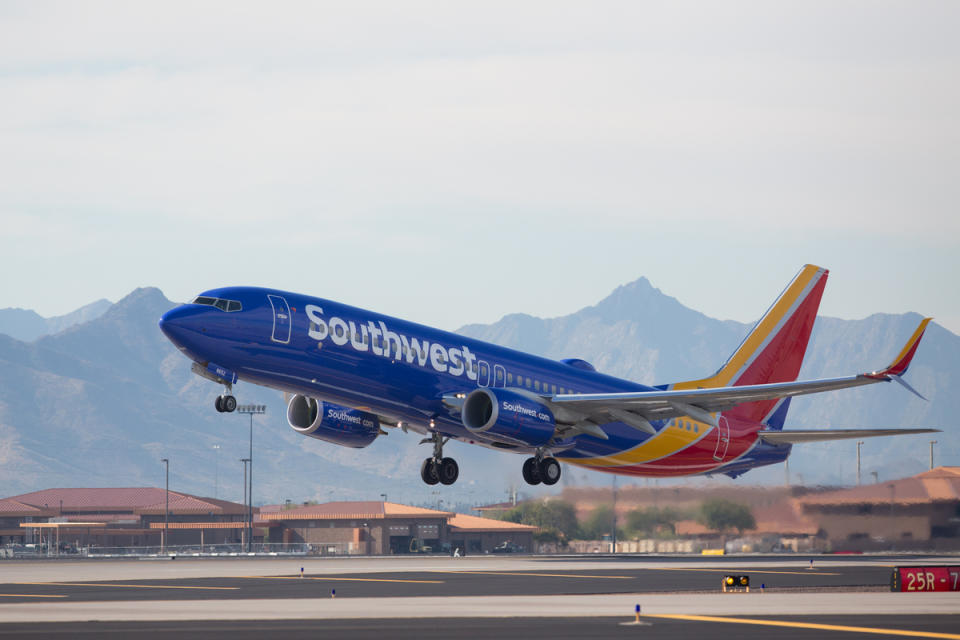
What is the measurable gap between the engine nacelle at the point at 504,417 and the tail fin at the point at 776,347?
51.4ft

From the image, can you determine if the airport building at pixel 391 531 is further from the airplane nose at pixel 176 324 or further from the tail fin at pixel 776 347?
the airplane nose at pixel 176 324

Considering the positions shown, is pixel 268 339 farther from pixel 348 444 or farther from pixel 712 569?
pixel 712 569

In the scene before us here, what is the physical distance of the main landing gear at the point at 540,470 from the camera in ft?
200

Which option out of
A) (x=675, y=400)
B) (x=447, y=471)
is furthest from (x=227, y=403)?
(x=675, y=400)

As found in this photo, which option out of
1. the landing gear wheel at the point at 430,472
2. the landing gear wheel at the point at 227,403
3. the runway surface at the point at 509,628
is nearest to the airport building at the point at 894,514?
the landing gear wheel at the point at 430,472

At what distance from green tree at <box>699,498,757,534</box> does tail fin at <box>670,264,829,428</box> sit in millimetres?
4544

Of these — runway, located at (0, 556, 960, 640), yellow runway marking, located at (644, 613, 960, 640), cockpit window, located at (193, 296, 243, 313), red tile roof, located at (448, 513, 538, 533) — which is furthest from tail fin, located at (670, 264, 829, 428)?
red tile roof, located at (448, 513, 538, 533)

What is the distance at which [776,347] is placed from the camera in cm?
7456

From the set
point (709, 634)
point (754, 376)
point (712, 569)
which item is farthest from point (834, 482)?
point (709, 634)

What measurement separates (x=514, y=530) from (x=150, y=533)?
52.8m

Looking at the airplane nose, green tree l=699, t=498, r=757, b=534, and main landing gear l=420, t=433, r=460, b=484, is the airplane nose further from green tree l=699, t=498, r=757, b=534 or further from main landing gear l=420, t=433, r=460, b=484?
green tree l=699, t=498, r=757, b=534

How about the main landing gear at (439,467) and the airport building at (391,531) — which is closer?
the main landing gear at (439,467)

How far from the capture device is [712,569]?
2371 inches

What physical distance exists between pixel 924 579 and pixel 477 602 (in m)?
15.1
